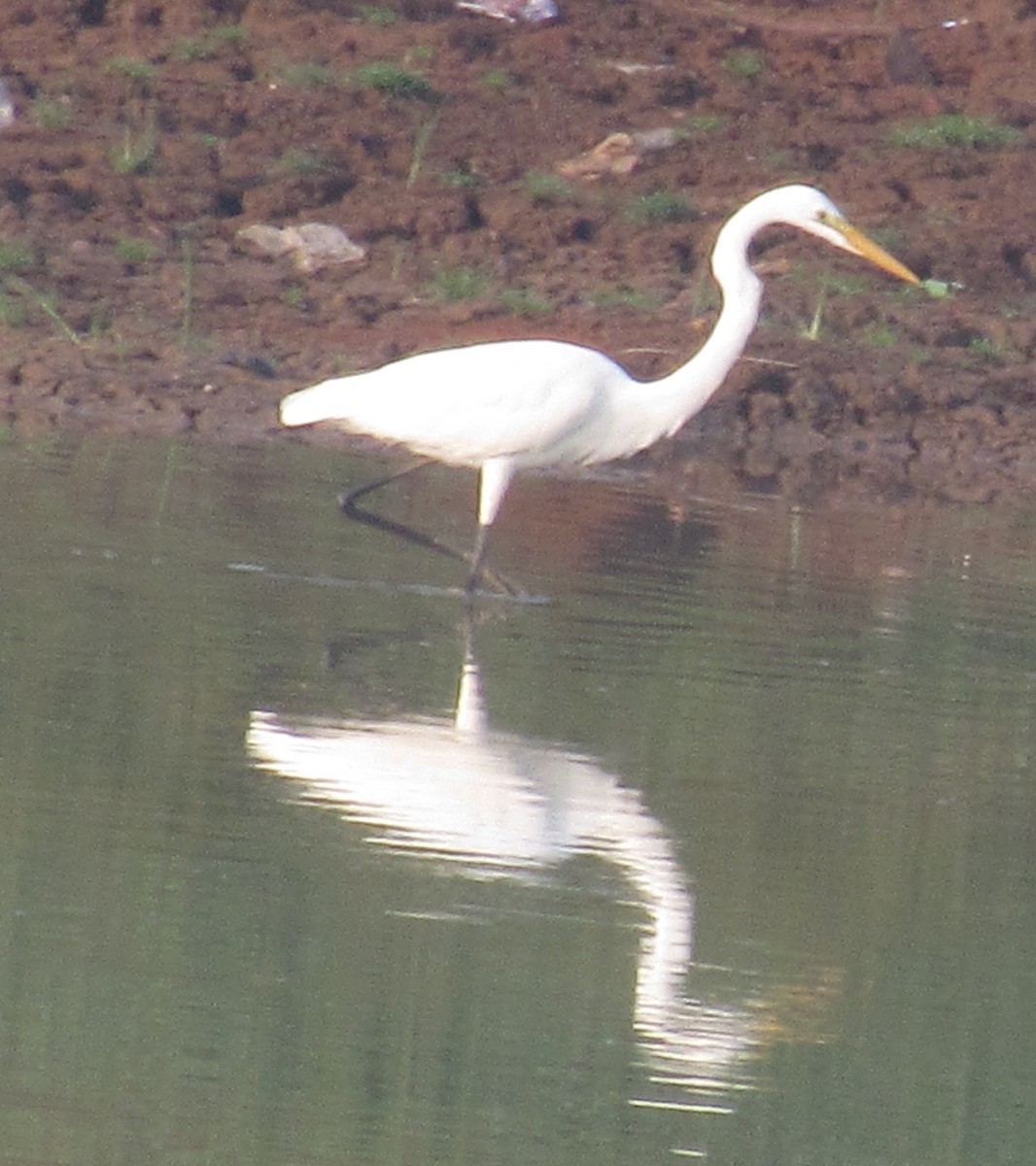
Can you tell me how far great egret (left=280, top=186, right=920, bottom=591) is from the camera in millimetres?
10289

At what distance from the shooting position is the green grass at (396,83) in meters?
20.5

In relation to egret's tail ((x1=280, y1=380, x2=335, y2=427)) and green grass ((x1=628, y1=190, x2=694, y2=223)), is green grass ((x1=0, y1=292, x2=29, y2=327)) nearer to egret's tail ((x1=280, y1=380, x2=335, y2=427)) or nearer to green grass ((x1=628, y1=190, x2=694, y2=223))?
green grass ((x1=628, y1=190, x2=694, y2=223))

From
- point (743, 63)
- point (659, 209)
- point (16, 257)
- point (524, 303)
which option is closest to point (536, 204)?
point (659, 209)

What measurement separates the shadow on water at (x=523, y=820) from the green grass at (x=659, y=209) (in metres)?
10.7

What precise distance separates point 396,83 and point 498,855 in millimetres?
14686

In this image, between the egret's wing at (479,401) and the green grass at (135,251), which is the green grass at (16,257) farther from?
the egret's wing at (479,401)

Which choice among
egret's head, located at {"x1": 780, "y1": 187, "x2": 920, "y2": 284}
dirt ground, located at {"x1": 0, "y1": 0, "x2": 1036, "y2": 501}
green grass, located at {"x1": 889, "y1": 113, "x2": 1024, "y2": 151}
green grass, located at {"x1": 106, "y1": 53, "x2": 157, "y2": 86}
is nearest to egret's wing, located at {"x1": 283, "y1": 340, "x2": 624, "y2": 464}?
egret's head, located at {"x1": 780, "y1": 187, "x2": 920, "y2": 284}

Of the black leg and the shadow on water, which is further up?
the black leg

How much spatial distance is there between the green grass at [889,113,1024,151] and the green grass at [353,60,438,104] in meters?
3.59

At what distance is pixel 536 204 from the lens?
1867cm

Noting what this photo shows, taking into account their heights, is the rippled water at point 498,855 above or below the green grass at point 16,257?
below

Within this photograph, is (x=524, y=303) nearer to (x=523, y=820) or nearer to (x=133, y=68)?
(x=133, y=68)

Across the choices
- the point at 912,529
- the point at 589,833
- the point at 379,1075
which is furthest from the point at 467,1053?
the point at 912,529

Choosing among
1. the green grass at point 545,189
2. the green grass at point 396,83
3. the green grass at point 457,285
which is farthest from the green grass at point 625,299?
the green grass at point 396,83
